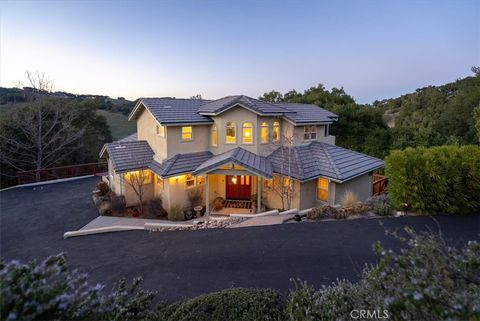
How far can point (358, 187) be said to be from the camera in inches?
673

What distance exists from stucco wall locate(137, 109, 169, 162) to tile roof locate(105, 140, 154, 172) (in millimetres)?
526

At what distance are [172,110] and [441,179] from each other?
1481 cm

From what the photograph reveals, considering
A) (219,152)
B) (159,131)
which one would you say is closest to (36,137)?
(159,131)

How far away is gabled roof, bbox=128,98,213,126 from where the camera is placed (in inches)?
637

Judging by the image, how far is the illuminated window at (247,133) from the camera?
16.9 m

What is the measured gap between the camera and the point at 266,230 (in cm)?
1083

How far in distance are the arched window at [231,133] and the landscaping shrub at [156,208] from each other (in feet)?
19.3

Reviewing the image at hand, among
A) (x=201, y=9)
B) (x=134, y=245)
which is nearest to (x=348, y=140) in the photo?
(x=201, y=9)

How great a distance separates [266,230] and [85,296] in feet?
27.6

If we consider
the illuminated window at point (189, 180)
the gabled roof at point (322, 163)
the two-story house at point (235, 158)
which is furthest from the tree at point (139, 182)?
the gabled roof at point (322, 163)

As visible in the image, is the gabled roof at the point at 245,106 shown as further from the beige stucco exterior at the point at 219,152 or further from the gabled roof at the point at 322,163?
the gabled roof at the point at 322,163

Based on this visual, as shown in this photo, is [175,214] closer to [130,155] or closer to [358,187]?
[130,155]

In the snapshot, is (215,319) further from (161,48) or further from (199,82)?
(199,82)

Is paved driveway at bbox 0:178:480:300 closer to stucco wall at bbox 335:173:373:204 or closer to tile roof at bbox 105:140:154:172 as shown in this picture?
tile roof at bbox 105:140:154:172
